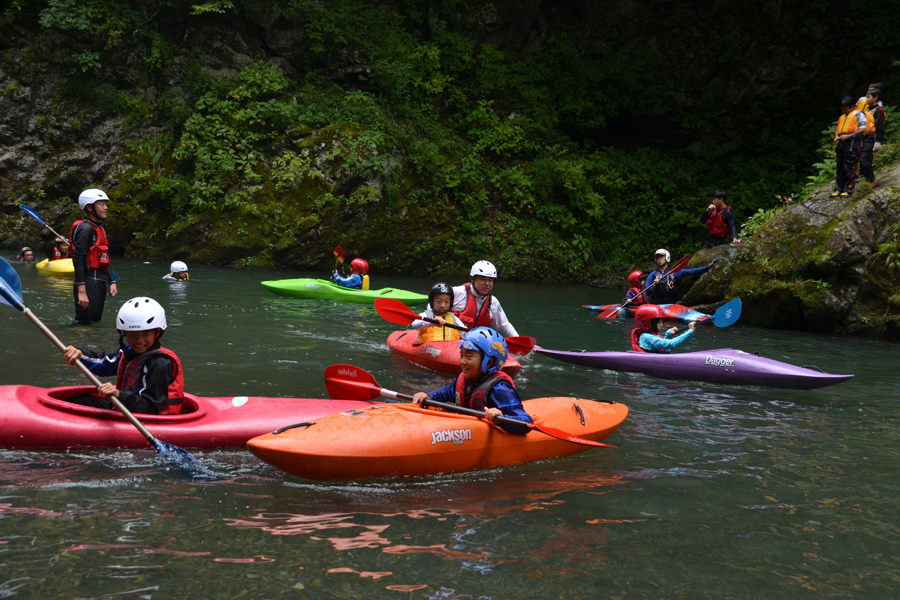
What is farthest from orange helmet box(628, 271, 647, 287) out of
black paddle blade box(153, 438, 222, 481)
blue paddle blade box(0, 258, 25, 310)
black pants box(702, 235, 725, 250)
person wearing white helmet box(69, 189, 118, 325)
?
blue paddle blade box(0, 258, 25, 310)

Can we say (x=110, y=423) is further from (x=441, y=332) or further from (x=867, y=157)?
(x=867, y=157)

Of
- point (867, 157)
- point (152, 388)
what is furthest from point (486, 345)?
point (867, 157)

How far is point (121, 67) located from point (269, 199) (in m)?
5.77

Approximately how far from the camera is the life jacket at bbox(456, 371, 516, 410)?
4.11m

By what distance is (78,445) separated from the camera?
3770 millimetres

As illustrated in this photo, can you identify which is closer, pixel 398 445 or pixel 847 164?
pixel 398 445

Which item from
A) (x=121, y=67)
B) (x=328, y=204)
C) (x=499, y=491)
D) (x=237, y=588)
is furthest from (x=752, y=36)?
(x=237, y=588)

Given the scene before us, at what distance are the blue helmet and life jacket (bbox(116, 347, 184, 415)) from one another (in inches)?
71.7

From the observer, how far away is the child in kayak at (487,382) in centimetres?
400

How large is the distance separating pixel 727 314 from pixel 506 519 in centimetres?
591

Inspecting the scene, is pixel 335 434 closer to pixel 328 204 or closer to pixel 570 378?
pixel 570 378

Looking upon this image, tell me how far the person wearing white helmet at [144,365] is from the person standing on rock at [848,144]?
33.4 feet

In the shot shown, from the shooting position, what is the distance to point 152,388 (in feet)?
12.7

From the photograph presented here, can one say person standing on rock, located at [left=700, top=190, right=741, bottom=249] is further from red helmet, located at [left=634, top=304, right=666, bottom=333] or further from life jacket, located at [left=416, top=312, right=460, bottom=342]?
life jacket, located at [left=416, top=312, right=460, bottom=342]
